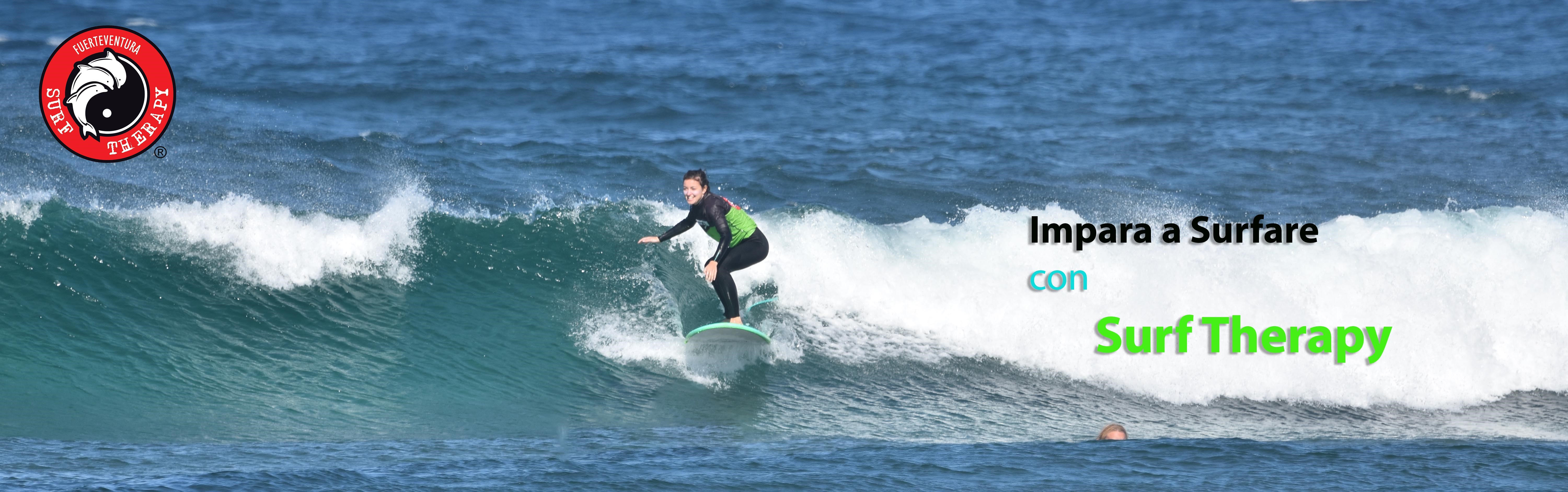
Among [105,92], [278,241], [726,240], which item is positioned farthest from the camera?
[278,241]

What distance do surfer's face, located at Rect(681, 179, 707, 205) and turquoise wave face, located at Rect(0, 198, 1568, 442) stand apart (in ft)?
4.45

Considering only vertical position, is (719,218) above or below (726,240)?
above

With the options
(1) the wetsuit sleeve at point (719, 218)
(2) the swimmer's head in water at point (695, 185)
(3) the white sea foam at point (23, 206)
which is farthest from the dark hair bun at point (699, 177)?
(3) the white sea foam at point (23, 206)

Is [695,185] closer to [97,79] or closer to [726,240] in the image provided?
[726,240]

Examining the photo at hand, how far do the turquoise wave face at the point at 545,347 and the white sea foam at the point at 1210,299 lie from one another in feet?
0.14

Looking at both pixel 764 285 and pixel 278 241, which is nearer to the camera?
pixel 278 241

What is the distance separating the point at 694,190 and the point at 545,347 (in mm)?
2247

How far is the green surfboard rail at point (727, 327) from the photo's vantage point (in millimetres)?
8797

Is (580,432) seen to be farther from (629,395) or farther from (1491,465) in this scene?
(1491,465)

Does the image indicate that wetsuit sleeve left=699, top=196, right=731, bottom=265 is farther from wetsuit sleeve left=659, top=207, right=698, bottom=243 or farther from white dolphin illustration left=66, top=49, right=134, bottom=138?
white dolphin illustration left=66, top=49, right=134, bottom=138

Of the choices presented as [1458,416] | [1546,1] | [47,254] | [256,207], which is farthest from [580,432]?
[1546,1]

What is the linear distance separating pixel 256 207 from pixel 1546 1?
31095mm

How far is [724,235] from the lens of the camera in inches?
336

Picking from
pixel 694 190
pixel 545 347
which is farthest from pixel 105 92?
pixel 694 190
